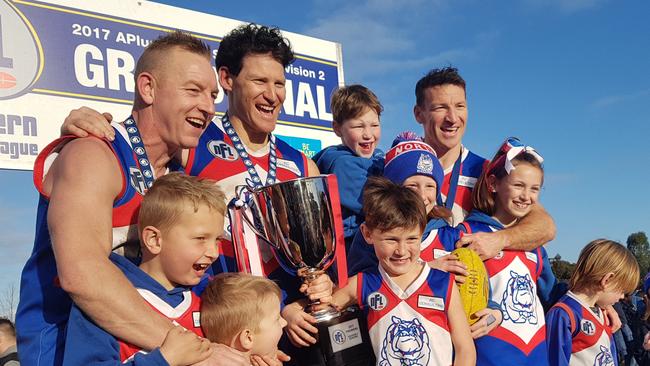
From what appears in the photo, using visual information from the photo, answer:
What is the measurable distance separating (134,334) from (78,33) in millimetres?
5678

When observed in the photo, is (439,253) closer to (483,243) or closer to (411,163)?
(483,243)

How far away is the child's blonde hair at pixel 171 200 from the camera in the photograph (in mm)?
2541

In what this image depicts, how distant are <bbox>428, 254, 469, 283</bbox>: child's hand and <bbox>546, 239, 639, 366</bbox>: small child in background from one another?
1.56 meters

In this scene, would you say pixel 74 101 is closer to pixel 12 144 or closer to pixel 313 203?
pixel 12 144

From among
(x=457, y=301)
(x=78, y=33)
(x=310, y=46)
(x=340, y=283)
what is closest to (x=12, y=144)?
(x=78, y=33)

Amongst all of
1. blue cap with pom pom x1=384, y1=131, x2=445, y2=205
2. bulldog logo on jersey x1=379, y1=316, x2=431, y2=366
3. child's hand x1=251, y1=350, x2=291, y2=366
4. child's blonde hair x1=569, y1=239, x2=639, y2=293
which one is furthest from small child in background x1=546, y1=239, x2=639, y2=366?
child's hand x1=251, y1=350, x2=291, y2=366

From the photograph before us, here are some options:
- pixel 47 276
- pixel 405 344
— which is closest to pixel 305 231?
pixel 405 344

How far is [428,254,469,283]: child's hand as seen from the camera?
335cm

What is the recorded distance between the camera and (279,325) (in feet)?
8.93

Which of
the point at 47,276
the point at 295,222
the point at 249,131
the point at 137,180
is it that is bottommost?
the point at 47,276

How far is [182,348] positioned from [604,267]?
3726mm

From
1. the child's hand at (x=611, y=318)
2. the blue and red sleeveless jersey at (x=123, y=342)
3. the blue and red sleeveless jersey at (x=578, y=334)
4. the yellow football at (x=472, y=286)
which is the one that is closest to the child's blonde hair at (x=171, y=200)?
the blue and red sleeveless jersey at (x=123, y=342)

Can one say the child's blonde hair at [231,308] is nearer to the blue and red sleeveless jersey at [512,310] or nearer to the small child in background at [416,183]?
the small child in background at [416,183]

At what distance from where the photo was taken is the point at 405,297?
324 cm
